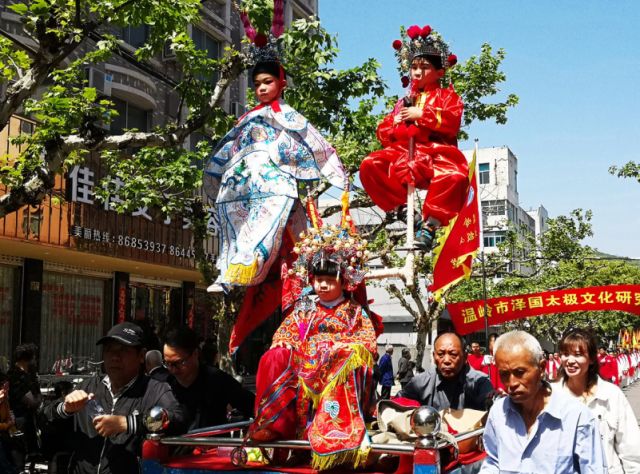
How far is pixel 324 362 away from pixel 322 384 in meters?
0.13

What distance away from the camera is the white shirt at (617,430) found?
4.31 metres

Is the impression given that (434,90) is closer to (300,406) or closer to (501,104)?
(300,406)

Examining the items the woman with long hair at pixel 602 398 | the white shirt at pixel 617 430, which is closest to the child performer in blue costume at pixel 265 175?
the woman with long hair at pixel 602 398

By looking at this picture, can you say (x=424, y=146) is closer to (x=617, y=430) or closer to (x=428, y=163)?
(x=428, y=163)

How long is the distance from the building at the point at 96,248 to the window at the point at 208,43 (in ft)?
0.13

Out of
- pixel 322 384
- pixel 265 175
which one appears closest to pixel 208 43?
pixel 265 175

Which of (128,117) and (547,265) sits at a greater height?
(128,117)

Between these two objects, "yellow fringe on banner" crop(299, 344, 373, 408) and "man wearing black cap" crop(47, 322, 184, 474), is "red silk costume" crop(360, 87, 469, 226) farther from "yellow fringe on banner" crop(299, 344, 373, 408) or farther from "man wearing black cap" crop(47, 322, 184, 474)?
"man wearing black cap" crop(47, 322, 184, 474)

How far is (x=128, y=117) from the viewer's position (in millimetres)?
19281

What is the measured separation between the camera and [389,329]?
36.5m

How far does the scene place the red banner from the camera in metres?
10.1

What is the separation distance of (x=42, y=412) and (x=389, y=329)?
32865mm

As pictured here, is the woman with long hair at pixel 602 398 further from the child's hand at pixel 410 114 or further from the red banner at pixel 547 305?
the red banner at pixel 547 305

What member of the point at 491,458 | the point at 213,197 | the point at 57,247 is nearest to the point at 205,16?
the point at 57,247
